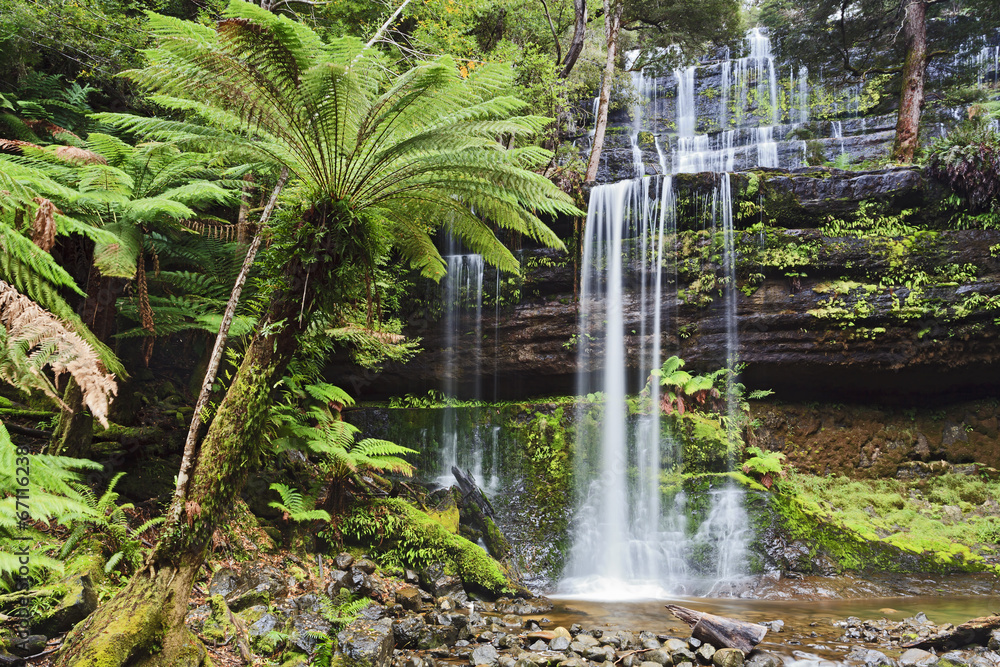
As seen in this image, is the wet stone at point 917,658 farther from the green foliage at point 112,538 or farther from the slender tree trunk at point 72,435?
the slender tree trunk at point 72,435

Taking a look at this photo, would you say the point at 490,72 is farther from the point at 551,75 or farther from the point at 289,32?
the point at 551,75

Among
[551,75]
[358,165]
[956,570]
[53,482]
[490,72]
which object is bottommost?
[956,570]

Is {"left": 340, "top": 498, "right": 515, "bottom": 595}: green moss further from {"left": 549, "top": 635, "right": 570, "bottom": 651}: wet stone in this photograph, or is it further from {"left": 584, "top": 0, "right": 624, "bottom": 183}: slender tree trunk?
{"left": 584, "top": 0, "right": 624, "bottom": 183}: slender tree trunk

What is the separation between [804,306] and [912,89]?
475cm

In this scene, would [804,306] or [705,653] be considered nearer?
[705,653]

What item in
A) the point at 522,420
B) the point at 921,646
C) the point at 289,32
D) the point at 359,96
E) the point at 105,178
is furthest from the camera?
the point at 522,420

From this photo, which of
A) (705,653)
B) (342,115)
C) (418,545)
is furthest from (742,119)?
(342,115)

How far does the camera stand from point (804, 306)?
8.51m

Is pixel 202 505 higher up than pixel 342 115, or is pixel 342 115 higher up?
pixel 342 115

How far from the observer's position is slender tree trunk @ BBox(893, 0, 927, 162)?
9484mm

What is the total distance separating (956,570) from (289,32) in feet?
29.2

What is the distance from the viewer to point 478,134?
336cm

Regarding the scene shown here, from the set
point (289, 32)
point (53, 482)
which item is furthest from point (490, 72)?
point (53, 482)

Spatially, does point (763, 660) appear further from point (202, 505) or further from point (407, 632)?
point (202, 505)
